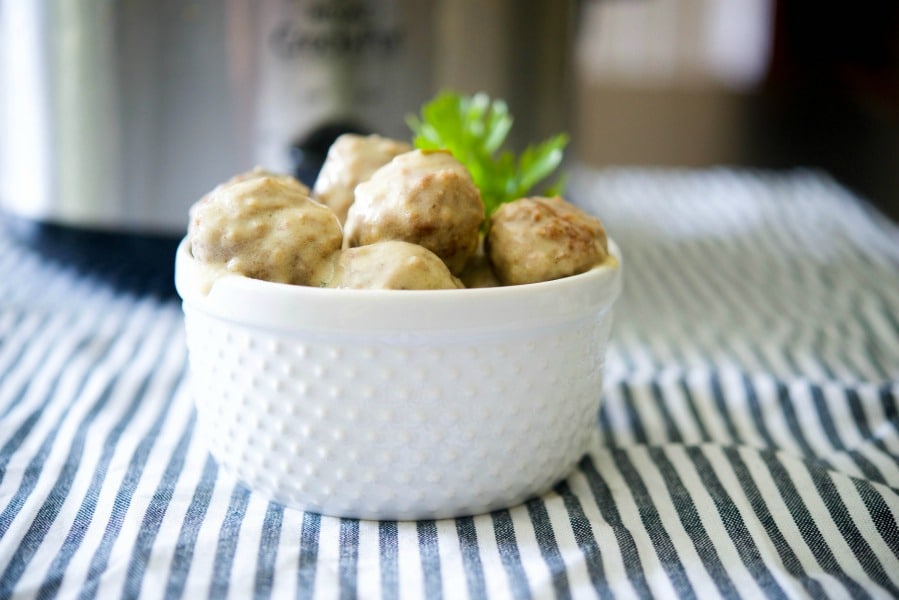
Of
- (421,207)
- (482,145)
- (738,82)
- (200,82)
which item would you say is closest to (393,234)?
(421,207)

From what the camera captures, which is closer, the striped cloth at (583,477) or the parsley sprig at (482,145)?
the striped cloth at (583,477)

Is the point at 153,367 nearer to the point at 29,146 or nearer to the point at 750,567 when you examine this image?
the point at 29,146

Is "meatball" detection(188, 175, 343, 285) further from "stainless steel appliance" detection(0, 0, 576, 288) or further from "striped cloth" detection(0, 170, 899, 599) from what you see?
"stainless steel appliance" detection(0, 0, 576, 288)

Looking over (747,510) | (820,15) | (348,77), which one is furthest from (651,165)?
A: (747,510)

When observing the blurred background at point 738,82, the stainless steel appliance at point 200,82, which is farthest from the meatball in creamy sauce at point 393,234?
the blurred background at point 738,82

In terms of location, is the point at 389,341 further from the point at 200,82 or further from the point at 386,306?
the point at 200,82

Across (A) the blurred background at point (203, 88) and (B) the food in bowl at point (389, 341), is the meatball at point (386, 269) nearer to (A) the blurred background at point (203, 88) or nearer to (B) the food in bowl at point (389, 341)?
(B) the food in bowl at point (389, 341)
